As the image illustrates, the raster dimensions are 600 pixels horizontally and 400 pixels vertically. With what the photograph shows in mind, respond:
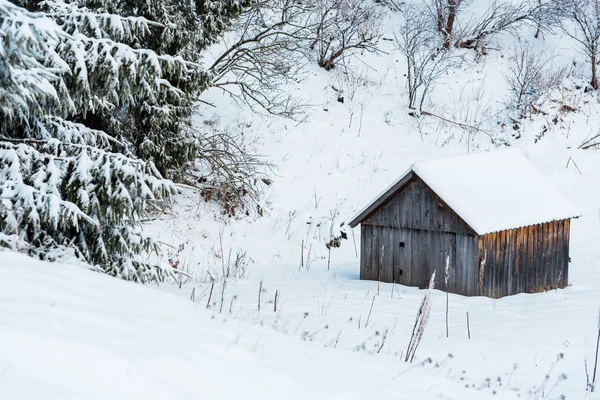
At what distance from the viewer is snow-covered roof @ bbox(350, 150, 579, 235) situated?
11719 millimetres

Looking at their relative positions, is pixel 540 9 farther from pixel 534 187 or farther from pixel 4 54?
pixel 4 54

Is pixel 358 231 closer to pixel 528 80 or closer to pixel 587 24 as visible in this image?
pixel 528 80

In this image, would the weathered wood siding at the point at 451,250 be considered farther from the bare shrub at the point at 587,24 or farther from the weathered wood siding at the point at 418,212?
the bare shrub at the point at 587,24

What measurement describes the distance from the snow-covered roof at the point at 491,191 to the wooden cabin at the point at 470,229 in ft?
0.06

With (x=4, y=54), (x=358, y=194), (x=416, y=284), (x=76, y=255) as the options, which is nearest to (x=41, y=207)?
(x=76, y=255)

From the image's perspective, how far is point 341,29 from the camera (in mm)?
23547

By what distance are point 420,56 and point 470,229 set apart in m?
13.9

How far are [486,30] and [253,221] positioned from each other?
12770 millimetres

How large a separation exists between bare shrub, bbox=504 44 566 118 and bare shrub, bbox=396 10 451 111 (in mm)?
2285

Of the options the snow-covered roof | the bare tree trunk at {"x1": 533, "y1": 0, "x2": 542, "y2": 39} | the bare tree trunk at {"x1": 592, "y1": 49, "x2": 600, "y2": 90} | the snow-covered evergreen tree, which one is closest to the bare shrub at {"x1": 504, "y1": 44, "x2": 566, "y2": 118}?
the bare tree trunk at {"x1": 592, "y1": 49, "x2": 600, "y2": 90}

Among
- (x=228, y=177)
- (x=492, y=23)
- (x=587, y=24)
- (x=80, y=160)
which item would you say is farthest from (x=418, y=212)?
(x=492, y=23)

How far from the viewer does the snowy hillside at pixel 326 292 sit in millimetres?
3434

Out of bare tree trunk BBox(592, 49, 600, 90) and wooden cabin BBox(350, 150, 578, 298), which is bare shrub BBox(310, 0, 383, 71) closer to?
bare tree trunk BBox(592, 49, 600, 90)

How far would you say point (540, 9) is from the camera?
81.6 ft
